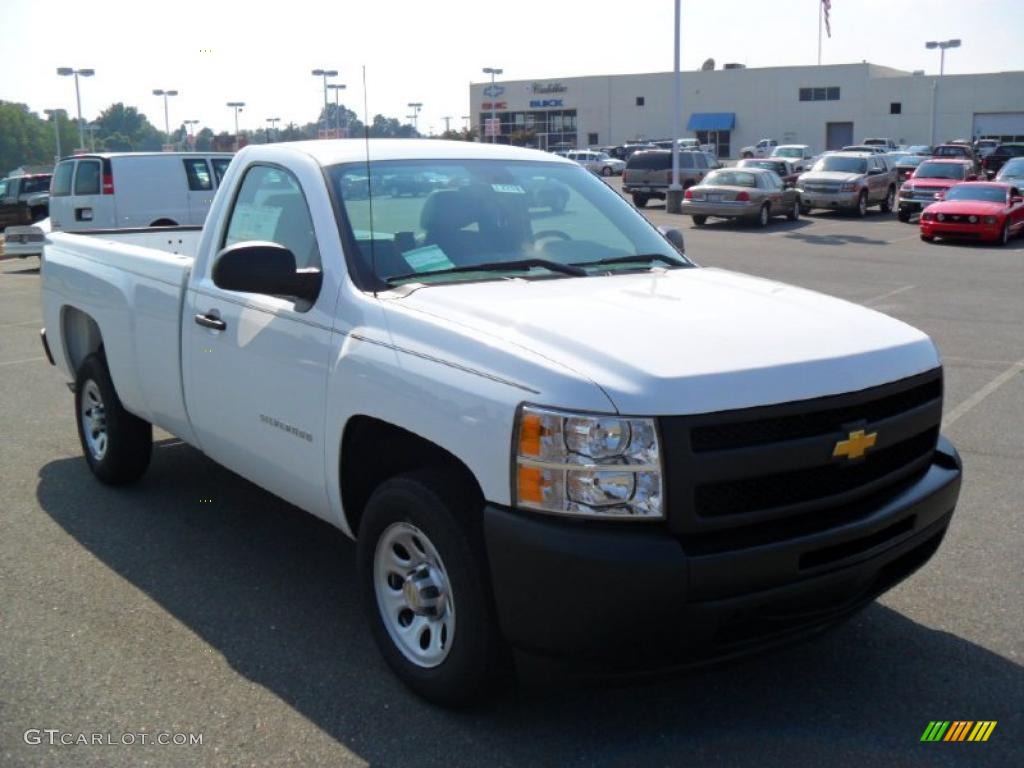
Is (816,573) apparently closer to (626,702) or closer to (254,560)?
(626,702)

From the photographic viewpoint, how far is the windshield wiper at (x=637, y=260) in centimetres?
466

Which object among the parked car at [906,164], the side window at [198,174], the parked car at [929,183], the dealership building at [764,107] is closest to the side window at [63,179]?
the side window at [198,174]

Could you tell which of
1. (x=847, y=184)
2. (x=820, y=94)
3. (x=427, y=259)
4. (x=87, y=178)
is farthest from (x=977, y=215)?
(x=820, y=94)

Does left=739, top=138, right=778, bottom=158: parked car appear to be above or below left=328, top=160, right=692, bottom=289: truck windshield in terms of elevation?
above

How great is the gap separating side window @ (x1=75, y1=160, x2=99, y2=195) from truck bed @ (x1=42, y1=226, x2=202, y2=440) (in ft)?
41.5

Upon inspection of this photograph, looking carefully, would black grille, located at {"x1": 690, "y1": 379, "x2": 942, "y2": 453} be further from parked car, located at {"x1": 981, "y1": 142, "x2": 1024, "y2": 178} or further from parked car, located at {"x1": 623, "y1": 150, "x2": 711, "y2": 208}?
parked car, located at {"x1": 981, "y1": 142, "x2": 1024, "y2": 178}

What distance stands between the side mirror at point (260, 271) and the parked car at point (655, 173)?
31538mm

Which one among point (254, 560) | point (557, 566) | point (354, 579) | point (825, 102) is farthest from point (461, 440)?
point (825, 102)

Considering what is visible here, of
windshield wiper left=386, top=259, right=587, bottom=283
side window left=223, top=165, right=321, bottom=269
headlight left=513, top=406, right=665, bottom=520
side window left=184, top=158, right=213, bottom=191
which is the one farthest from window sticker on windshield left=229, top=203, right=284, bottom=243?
side window left=184, top=158, right=213, bottom=191

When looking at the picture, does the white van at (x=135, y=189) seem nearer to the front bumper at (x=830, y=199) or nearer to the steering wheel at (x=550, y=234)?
the steering wheel at (x=550, y=234)

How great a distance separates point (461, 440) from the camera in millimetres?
3363

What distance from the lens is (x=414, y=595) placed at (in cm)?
371

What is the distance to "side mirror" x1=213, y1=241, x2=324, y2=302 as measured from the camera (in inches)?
157

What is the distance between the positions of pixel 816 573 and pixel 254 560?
2889 millimetres
